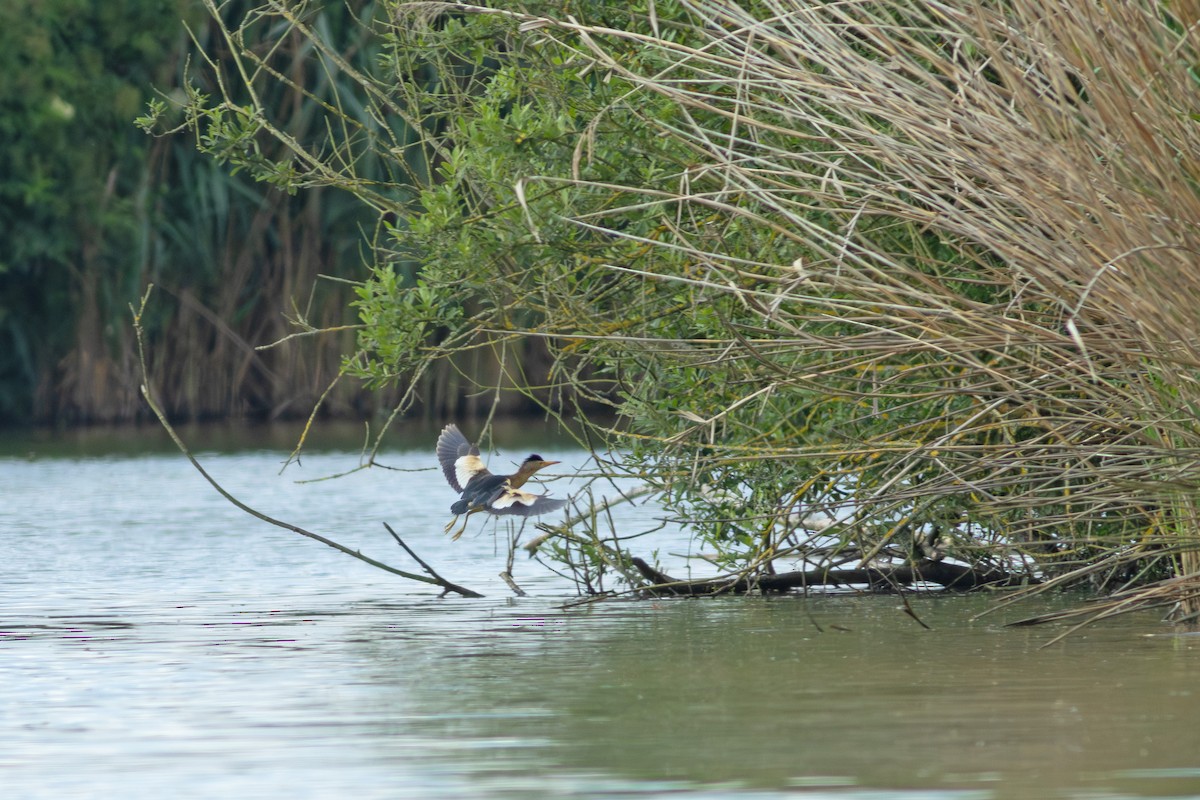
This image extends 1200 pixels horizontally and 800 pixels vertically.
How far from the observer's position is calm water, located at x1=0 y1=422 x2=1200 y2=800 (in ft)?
16.8

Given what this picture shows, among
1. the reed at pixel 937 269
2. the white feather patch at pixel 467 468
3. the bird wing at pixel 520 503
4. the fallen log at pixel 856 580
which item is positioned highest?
the reed at pixel 937 269

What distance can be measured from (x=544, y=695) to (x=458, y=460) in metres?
2.71

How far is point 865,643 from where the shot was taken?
748 centimetres

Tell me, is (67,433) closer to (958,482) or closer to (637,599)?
(637,599)

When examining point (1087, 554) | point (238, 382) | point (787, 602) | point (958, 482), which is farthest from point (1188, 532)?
point (238, 382)

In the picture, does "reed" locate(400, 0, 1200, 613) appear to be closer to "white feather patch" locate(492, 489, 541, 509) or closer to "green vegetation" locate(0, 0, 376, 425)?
"white feather patch" locate(492, 489, 541, 509)

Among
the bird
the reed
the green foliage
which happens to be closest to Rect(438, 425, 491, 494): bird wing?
the bird

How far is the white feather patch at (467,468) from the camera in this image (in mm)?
8875

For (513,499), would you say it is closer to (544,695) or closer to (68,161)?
(544,695)

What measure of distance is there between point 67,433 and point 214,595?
15.4m

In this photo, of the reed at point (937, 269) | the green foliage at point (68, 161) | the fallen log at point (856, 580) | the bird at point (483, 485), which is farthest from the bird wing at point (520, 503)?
the green foliage at point (68, 161)

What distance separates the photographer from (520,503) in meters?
8.45

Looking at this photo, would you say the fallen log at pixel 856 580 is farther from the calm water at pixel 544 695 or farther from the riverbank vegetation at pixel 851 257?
the calm water at pixel 544 695

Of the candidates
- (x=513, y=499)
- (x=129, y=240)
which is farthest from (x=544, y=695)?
(x=129, y=240)
